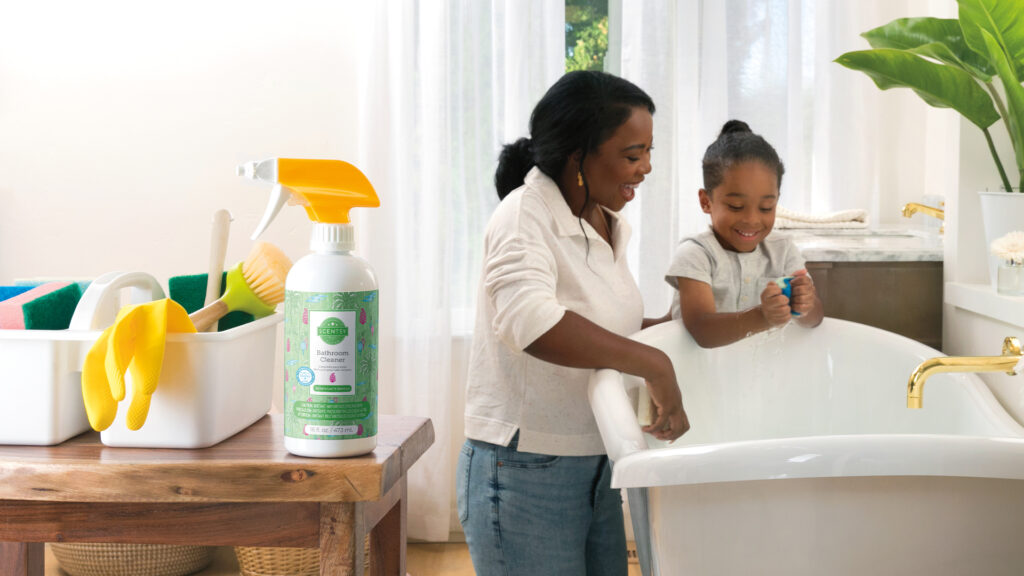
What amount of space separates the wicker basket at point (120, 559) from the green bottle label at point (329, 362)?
5.69 ft

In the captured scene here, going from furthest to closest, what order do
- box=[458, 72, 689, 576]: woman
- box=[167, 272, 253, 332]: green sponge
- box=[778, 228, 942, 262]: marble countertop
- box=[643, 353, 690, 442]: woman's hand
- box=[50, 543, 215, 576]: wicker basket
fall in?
box=[50, 543, 215, 576]: wicker basket < box=[778, 228, 942, 262]: marble countertop < box=[458, 72, 689, 576]: woman < box=[643, 353, 690, 442]: woman's hand < box=[167, 272, 253, 332]: green sponge

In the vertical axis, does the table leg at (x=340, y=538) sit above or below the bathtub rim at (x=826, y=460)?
below

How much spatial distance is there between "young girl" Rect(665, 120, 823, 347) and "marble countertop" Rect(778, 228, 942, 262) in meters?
0.31

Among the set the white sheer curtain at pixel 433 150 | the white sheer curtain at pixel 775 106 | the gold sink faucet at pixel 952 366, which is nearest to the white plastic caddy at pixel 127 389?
the gold sink faucet at pixel 952 366

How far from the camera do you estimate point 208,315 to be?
2.96 feet

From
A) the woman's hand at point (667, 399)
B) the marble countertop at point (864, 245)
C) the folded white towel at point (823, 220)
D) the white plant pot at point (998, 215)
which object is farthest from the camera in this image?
the folded white towel at point (823, 220)

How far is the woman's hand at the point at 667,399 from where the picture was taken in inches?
45.1

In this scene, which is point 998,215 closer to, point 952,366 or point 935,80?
point 935,80

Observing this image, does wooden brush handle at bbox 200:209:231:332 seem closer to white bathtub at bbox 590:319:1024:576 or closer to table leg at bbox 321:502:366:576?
table leg at bbox 321:502:366:576

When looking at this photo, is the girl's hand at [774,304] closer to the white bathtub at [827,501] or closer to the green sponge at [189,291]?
the white bathtub at [827,501]

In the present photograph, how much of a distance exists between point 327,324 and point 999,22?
4.01 feet

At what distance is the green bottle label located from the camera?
772 mm

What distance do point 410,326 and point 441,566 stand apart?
2.18 ft

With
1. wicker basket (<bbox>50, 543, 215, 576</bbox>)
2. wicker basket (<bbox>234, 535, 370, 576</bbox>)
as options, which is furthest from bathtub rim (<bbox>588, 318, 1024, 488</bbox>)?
wicker basket (<bbox>50, 543, 215, 576</bbox>)
